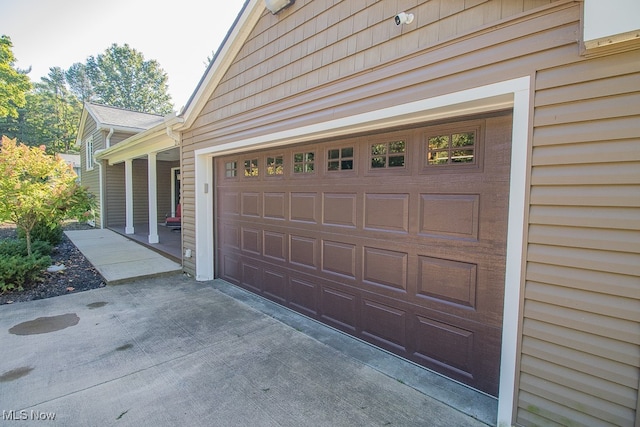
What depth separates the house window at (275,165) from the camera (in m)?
4.29

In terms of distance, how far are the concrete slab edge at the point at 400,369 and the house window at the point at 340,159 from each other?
1.88 metres

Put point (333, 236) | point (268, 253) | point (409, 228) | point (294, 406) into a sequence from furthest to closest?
point (268, 253) → point (333, 236) → point (409, 228) → point (294, 406)

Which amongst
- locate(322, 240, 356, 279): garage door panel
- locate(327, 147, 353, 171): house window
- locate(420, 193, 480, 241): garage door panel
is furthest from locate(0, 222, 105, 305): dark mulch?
locate(420, 193, 480, 241): garage door panel

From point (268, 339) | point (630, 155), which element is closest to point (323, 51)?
point (630, 155)

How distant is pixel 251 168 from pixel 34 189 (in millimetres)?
3984

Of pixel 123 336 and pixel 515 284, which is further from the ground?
pixel 515 284

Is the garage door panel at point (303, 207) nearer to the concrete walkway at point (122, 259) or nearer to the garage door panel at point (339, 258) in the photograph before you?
the garage door panel at point (339, 258)

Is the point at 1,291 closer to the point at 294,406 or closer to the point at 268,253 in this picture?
the point at 268,253

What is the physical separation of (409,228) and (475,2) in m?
1.77

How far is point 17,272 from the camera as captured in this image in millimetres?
4859

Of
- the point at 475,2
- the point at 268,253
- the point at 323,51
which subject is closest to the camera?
the point at 475,2

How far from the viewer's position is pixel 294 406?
2.33 meters

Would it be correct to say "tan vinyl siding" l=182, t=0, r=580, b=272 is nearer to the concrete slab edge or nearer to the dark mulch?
the concrete slab edge

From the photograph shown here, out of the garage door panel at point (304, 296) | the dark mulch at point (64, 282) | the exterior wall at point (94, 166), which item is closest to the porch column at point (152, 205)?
the dark mulch at point (64, 282)
